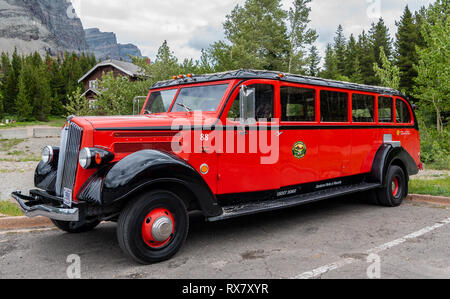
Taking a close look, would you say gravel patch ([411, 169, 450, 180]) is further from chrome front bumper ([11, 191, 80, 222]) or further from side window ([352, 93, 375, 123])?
chrome front bumper ([11, 191, 80, 222])

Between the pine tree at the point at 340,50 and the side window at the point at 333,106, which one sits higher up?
the pine tree at the point at 340,50

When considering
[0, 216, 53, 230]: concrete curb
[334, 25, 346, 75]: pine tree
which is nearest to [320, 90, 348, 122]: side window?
[0, 216, 53, 230]: concrete curb

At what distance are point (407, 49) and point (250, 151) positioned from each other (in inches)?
1711

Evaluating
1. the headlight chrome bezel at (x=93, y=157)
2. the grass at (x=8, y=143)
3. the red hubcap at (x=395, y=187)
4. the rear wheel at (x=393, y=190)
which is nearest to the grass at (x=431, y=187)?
the rear wheel at (x=393, y=190)

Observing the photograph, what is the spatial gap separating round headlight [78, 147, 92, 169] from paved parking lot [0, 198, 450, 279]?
1.17m

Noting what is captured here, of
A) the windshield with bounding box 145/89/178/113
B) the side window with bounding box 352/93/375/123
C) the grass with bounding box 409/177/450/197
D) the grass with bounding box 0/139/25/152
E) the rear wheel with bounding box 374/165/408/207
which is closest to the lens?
the windshield with bounding box 145/89/178/113

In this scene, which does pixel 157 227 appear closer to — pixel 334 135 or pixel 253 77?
pixel 253 77

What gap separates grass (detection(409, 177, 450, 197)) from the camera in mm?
7866

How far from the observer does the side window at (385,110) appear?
7.48 meters

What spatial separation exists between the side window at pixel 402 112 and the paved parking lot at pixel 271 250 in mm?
2330

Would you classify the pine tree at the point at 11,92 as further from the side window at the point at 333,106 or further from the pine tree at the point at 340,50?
the side window at the point at 333,106

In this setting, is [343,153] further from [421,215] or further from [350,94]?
[421,215]

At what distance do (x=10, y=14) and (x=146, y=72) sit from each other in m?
147

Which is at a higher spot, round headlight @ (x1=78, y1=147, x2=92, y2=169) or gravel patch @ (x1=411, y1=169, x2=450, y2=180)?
round headlight @ (x1=78, y1=147, x2=92, y2=169)
